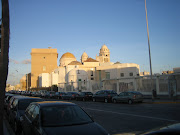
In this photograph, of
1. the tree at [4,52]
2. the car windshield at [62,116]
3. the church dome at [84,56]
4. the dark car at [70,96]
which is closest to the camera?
the car windshield at [62,116]

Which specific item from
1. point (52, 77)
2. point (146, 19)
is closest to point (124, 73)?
point (52, 77)

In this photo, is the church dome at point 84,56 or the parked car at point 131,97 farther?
the church dome at point 84,56

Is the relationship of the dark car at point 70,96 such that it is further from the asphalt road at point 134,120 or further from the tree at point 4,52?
the tree at point 4,52

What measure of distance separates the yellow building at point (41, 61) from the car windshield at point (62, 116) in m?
110

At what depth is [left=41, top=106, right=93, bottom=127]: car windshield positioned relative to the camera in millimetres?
5160

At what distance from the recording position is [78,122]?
5.26 m

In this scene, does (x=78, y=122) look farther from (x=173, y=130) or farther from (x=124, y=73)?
(x=124, y=73)

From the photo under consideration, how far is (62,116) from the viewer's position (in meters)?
5.47

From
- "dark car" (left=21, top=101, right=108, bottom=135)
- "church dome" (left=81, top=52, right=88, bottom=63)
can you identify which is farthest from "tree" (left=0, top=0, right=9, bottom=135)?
"church dome" (left=81, top=52, right=88, bottom=63)

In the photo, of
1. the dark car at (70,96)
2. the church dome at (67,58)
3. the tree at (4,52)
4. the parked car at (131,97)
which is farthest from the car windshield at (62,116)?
the church dome at (67,58)

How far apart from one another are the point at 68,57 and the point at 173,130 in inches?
3672

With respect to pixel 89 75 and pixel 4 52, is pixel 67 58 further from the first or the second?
pixel 4 52

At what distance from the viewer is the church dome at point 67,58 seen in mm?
94363

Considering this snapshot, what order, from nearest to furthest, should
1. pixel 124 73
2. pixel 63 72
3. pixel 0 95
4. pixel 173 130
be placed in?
1. pixel 173 130
2. pixel 0 95
3. pixel 124 73
4. pixel 63 72
